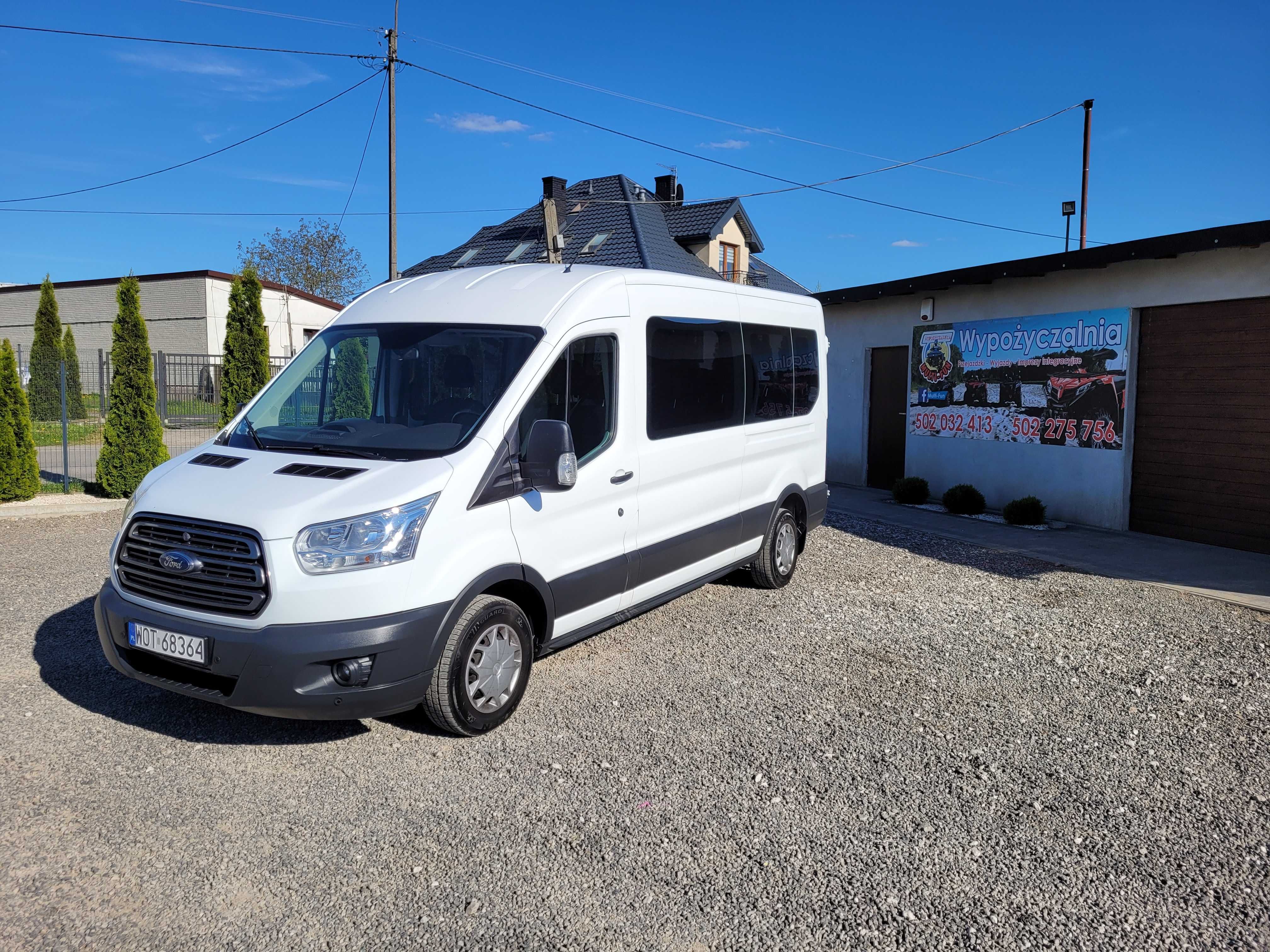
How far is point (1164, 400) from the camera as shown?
9875mm

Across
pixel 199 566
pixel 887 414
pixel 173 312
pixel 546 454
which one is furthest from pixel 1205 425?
pixel 173 312

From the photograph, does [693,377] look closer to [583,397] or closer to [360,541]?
[583,397]

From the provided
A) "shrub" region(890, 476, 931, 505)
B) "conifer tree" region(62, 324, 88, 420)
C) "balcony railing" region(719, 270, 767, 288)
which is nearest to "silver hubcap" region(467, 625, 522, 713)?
"shrub" region(890, 476, 931, 505)

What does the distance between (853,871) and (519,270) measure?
148 inches

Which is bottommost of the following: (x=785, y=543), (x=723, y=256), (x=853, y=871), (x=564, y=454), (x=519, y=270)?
(x=853, y=871)

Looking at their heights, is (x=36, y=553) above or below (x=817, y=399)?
below

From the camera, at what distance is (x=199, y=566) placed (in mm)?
4008

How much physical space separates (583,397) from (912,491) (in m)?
8.63

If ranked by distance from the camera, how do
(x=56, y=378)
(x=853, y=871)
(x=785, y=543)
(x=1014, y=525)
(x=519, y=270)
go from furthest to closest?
(x=56, y=378), (x=1014, y=525), (x=785, y=543), (x=519, y=270), (x=853, y=871)

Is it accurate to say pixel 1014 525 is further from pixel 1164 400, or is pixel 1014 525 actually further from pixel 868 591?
pixel 868 591

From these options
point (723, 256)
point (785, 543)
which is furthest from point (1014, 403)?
point (723, 256)

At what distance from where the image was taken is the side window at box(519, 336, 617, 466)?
4.71 metres

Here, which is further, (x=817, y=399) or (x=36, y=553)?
(x=36, y=553)

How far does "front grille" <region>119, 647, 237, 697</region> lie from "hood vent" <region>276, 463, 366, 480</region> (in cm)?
94
